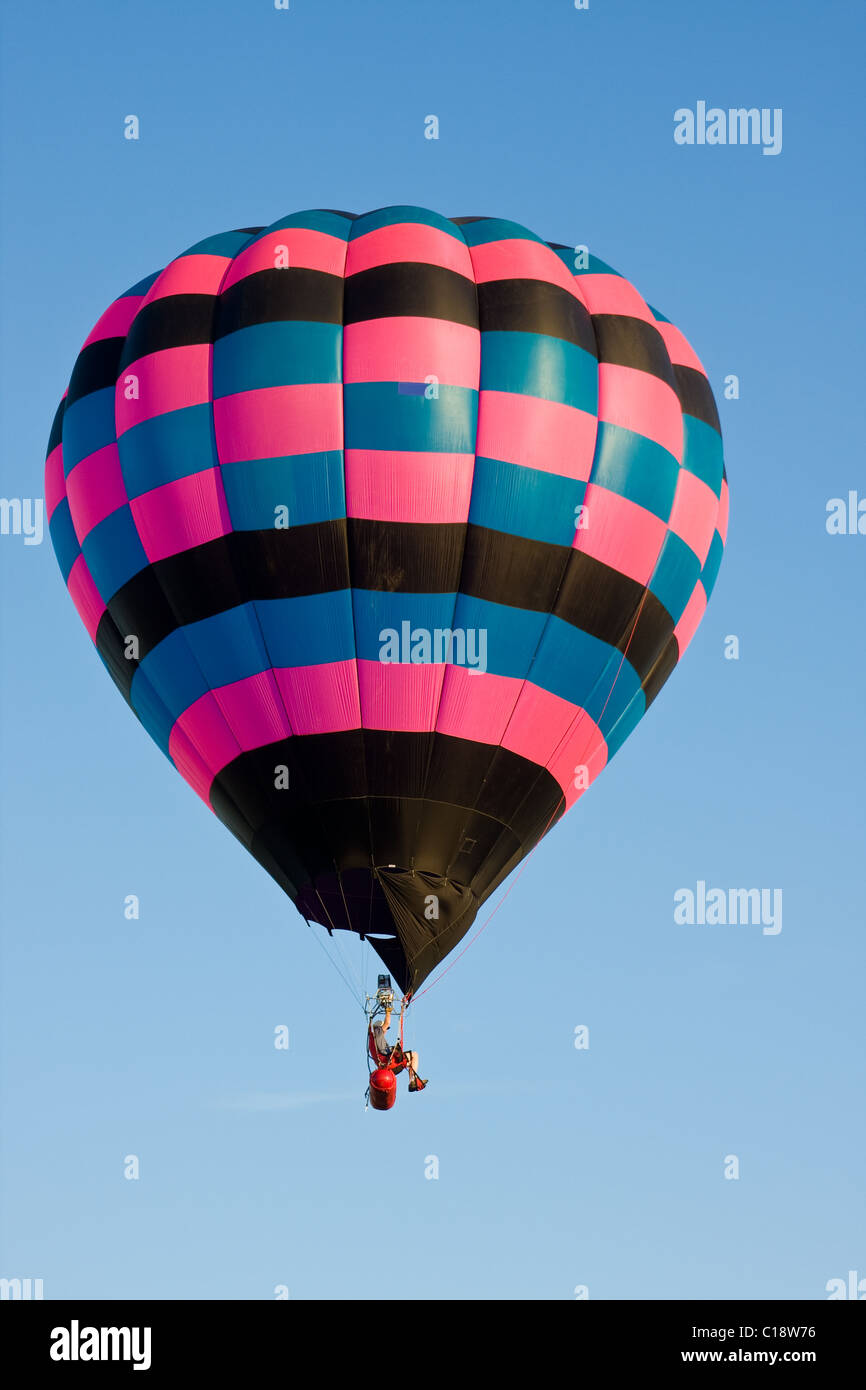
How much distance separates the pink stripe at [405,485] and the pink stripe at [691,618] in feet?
9.84

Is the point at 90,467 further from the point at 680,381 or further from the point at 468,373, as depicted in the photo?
the point at 680,381

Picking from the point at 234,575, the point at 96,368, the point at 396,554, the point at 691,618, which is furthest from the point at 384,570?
the point at 691,618

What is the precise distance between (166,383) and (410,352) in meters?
2.04

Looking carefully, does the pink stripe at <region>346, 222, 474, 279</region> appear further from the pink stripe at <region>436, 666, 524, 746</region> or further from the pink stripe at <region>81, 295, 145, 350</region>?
the pink stripe at <region>436, 666, 524, 746</region>

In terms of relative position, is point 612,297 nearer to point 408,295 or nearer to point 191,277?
point 408,295

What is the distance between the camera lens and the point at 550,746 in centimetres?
1939

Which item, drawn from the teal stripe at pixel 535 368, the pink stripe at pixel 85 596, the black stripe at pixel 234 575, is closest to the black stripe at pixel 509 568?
the black stripe at pixel 234 575

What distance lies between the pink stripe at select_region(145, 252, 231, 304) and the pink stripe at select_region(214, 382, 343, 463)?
138 cm

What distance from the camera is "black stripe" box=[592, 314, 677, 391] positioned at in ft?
64.5

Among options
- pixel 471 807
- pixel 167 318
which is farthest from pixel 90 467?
pixel 471 807

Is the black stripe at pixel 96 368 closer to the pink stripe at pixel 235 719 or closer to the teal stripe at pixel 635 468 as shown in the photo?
the pink stripe at pixel 235 719

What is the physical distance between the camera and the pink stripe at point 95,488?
1964 cm

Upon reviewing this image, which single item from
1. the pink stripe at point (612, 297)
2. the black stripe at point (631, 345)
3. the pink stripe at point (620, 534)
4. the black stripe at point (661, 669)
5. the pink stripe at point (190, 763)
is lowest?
the pink stripe at point (190, 763)

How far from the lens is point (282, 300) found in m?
19.1
